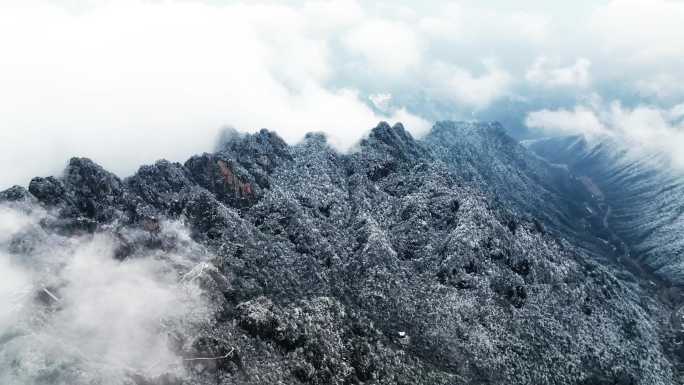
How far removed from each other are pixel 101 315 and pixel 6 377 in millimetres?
43939

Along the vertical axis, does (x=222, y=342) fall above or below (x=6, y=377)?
above

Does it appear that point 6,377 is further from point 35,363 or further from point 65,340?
point 65,340

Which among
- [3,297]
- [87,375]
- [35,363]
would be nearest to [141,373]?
[87,375]

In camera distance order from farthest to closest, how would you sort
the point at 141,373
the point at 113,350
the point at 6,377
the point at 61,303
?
the point at 61,303
the point at 113,350
the point at 141,373
the point at 6,377

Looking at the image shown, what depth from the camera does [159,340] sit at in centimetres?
19338

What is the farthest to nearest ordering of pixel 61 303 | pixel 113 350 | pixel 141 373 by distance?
pixel 61 303, pixel 113 350, pixel 141 373

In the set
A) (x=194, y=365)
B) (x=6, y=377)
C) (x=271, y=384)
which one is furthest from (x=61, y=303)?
(x=271, y=384)

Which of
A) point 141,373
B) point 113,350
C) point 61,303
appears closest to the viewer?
point 141,373

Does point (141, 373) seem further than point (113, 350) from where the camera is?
No

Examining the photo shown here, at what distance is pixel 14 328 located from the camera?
573 ft

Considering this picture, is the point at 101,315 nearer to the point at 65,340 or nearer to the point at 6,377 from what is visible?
the point at 65,340

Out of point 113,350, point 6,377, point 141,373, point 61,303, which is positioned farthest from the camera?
point 61,303

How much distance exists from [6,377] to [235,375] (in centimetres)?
6977

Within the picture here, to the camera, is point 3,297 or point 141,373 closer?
point 141,373
